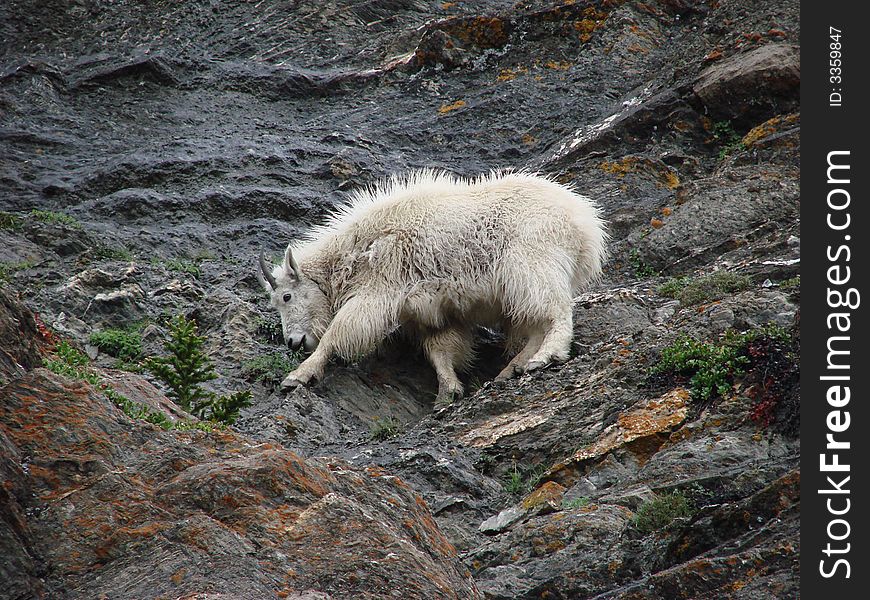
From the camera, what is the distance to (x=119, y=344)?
10.9 m

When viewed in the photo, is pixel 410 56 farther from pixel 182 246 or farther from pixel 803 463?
pixel 803 463

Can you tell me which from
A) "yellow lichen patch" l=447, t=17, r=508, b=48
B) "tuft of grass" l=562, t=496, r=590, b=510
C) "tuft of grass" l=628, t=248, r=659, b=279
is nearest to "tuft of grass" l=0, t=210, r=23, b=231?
"tuft of grass" l=628, t=248, r=659, b=279

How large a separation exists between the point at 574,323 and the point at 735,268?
1.97 metres

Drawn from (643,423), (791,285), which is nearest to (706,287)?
(791,285)

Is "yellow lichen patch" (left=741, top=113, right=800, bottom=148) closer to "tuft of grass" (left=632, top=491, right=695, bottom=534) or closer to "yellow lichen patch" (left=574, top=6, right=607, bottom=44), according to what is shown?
"yellow lichen patch" (left=574, top=6, right=607, bottom=44)

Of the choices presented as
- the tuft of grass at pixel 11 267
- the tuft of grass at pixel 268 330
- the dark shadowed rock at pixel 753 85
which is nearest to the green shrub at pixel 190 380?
the tuft of grass at pixel 268 330

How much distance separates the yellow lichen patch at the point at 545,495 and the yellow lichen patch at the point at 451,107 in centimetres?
1105

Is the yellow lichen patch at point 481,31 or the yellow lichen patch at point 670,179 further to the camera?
the yellow lichen patch at point 481,31

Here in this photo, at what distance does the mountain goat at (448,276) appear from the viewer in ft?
35.1

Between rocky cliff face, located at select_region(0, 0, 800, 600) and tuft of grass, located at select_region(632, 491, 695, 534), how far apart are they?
0.12 ft

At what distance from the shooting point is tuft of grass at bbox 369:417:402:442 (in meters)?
9.34

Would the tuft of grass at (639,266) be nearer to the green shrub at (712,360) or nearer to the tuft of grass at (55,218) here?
the green shrub at (712,360)

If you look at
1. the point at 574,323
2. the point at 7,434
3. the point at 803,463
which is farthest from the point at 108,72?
the point at 803,463

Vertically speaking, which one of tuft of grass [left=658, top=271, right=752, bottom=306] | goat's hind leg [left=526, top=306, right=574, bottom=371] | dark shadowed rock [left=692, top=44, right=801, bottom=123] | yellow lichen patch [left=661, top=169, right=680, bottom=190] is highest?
dark shadowed rock [left=692, top=44, right=801, bottom=123]
